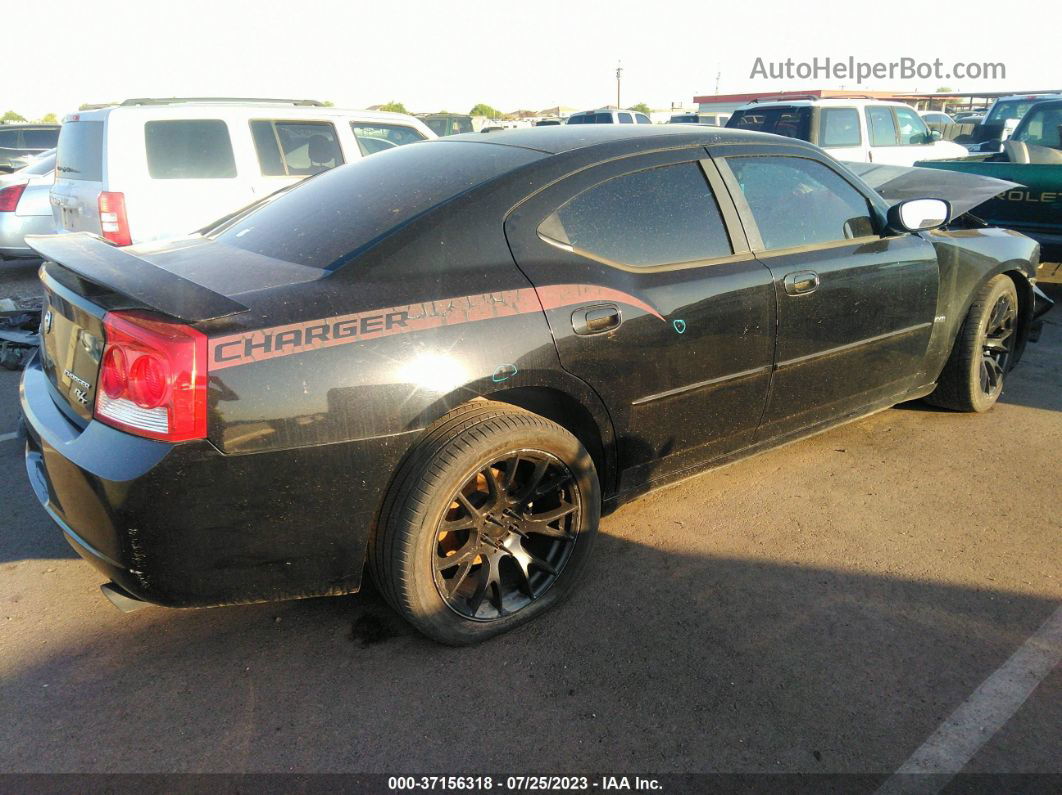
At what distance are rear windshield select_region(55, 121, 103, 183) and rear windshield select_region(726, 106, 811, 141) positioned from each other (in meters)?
7.10

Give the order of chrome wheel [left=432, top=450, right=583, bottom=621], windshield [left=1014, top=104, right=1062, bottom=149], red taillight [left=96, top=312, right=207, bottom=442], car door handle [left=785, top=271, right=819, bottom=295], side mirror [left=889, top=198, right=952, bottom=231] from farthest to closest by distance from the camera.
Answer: windshield [left=1014, top=104, right=1062, bottom=149], side mirror [left=889, top=198, right=952, bottom=231], car door handle [left=785, top=271, right=819, bottom=295], chrome wheel [left=432, top=450, right=583, bottom=621], red taillight [left=96, top=312, right=207, bottom=442]

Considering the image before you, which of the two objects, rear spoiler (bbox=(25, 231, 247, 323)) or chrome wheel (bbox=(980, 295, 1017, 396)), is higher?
rear spoiler (bbox=(25, 231, 247, 323))

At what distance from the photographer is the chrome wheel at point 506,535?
2551 millimetres

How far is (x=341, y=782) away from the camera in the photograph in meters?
2.08

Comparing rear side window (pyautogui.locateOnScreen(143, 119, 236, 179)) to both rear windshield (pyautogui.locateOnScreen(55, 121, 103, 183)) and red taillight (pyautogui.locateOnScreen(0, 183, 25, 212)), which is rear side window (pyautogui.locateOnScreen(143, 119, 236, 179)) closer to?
rear windshield (pyautogui.locateOnScreen(55, 121, 103, 183))

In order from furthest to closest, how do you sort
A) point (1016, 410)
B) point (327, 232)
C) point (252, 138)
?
point (252, 138) < point (1016, 410) < point (327, 232)

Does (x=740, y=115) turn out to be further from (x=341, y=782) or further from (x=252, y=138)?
(x=341, y=782)

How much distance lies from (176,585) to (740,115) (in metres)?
10.3

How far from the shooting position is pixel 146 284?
7.12 ft

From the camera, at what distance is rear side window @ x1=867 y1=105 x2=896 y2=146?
10547 millimetres

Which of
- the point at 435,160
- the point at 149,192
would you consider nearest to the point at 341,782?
the point at 435,160

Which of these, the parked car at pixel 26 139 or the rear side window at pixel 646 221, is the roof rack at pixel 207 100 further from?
the parked car at pixel 26 139

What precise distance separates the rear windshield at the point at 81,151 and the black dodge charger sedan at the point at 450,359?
11.8 feet

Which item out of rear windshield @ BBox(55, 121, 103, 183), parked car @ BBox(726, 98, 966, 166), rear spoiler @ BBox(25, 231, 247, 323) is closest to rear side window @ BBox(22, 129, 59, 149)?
rear windshield @ BBox(55, 121, 103, 183)
